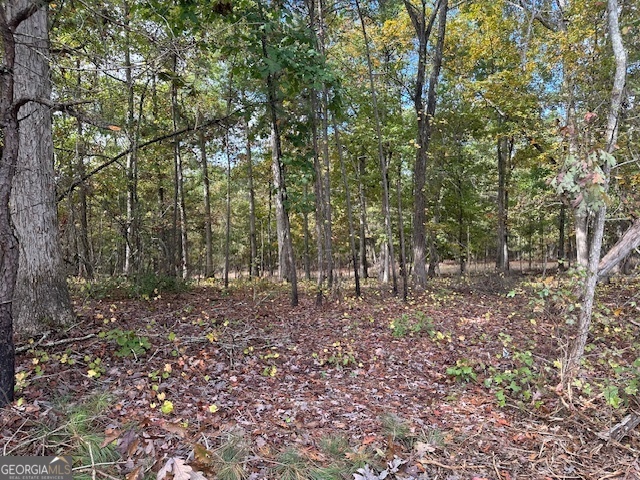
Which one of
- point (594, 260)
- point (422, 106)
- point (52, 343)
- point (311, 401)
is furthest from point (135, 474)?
point (422, 106)

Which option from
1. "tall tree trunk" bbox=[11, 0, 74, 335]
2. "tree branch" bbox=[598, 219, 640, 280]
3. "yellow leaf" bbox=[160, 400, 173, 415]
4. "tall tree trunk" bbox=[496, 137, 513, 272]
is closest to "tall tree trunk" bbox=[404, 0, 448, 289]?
"tall tree trunk" bbox=[496, 137, 513, 272]

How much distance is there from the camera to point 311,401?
3.91 meters

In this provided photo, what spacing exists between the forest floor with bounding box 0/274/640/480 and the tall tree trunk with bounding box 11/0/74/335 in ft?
1.44

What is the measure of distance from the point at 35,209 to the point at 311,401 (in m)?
3.99

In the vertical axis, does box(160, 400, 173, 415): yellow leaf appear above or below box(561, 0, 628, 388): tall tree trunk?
below

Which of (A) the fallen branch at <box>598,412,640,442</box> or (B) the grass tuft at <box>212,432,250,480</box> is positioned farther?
(A) the fallen branch at <box>598,412,640,442</box>

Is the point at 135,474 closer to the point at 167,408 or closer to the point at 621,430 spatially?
the point at 167,408

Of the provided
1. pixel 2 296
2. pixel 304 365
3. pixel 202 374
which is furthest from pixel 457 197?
pixel 2 296

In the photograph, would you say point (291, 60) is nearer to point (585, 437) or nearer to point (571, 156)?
point (571, 156)

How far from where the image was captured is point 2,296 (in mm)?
2816

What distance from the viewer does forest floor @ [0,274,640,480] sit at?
108 inches

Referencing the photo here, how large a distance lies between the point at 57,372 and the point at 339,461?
9.69ft

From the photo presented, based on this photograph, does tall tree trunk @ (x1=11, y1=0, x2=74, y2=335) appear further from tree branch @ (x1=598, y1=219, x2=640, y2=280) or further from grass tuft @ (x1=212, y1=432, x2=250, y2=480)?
tree branch @ (x1=598, y1=219, x2=640, y2=280)

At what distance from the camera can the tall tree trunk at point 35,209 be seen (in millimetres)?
4418
